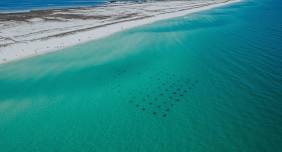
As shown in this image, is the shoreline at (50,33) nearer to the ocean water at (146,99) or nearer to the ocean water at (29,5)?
the ocean water at (146,99)

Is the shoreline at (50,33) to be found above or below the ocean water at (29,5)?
below

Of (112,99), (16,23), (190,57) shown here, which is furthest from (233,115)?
(16,23)

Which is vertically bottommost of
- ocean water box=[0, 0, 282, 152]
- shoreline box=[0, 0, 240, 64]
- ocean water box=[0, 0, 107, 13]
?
ocean water box=[0, 0, 282, 152]

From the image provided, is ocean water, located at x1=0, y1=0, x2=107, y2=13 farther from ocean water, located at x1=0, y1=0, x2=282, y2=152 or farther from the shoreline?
ocean water, located at x1=0, y1=0, x2=282, y2=152

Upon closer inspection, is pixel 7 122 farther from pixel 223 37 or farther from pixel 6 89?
pixel 223 37

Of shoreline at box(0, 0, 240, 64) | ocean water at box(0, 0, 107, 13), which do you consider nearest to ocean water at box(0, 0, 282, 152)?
shoreline at box(0, 0, 240, 64)

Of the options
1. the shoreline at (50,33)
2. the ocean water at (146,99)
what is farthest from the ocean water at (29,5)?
the ocean water at (146,99)

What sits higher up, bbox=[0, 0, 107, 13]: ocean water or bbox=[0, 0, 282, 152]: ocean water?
bbox=[0, 0, 107, 13]: ocean water

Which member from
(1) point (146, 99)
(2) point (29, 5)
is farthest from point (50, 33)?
(2) point (29, 5)
